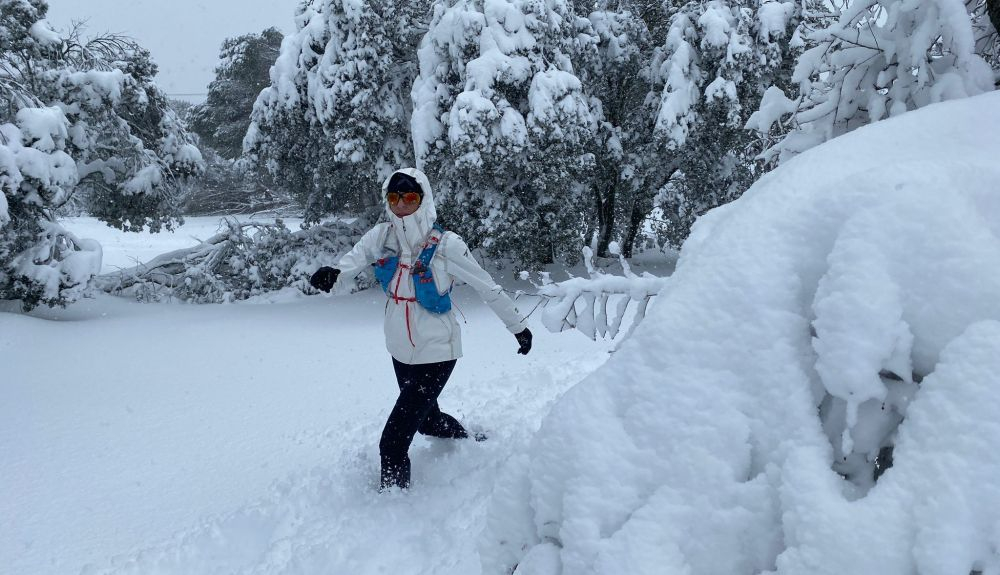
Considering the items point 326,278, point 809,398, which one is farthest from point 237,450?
point 809,398

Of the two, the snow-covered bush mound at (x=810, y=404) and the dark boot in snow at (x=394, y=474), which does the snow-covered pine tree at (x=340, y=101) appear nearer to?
the dark boot in snow at (x=394, y=474)

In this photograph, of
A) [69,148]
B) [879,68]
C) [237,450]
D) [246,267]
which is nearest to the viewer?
[879,68]

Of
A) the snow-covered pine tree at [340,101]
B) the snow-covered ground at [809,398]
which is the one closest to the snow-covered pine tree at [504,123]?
the snow-covered pine tree at [340,101]

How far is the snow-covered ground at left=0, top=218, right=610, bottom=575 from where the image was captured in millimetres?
3006

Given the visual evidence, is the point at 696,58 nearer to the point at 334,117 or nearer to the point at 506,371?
the point at 334,117

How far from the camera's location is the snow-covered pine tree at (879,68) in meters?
2.08

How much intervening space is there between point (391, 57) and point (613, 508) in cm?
1186

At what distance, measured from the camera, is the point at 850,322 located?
1144mm

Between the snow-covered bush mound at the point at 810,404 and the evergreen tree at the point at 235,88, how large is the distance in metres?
25.0

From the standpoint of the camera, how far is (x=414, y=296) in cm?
341

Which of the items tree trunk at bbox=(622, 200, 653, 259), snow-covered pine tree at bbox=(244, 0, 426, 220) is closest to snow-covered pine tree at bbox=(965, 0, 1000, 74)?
snow-covered pine tree at bbox=(244, 0, 426, 220)

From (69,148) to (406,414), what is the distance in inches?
418

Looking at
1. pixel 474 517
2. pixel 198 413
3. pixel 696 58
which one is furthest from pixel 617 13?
pixel 474 517

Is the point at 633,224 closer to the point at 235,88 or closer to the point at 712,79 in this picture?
the point at 712,79
